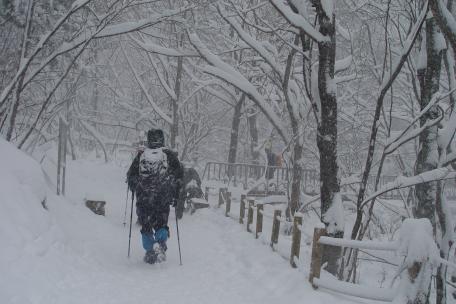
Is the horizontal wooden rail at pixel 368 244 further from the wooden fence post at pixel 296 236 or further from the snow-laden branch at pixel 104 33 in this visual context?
the snow-laden branch at pixel 104 33

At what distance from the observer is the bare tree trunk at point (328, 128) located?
607cm

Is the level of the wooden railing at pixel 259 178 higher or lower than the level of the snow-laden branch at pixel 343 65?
lower

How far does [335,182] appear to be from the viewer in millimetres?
6211

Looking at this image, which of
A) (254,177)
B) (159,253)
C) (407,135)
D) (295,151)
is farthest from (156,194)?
(254,177)

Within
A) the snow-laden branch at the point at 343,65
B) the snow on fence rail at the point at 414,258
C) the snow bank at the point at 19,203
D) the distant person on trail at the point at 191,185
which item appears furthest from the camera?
the distant person on trail at the point at 191,185

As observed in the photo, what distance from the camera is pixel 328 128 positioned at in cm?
618

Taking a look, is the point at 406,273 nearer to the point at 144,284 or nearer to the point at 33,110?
the point at 144,284

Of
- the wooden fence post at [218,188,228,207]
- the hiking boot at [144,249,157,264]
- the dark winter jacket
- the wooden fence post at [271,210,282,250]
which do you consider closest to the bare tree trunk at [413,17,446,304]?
the wooden fence post at [271,210,282,250]

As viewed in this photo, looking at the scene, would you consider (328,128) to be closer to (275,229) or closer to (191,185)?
(275,229)

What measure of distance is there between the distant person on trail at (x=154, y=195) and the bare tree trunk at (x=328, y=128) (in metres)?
2.48

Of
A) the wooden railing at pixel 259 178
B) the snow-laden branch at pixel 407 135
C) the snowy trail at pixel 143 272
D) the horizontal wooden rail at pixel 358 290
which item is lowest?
the snowy trail at pixel 143 272

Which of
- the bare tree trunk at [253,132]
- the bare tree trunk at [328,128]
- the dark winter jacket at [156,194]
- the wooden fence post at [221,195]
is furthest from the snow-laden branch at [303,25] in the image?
the bare tree trunk at [253,132]

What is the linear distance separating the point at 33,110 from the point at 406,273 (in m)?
11.2

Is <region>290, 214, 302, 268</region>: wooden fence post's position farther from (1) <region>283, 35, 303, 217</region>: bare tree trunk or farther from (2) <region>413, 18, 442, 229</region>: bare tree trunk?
(1) <region>283, 35, 303, 217</region>: bare tree trunk
